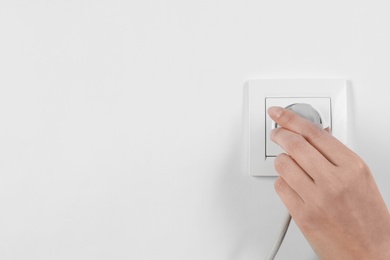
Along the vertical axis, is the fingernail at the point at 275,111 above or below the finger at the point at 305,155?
above

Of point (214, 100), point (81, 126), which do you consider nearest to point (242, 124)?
point (214, 100)

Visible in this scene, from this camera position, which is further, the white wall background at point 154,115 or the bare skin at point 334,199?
the white wall background at point 154,115

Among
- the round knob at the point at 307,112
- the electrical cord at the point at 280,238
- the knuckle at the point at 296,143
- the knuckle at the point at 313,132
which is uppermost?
the round knob at the point at 307,112

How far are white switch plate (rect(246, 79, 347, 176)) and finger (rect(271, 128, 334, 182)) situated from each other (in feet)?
0.22

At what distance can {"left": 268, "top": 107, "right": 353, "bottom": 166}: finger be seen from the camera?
562 mm

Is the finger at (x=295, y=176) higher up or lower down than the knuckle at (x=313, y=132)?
lower down

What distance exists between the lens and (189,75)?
2.18 ft

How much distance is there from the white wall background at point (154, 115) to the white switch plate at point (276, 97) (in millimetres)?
14

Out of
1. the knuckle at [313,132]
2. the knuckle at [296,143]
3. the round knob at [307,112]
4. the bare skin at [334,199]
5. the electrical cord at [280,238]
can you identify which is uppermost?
the round knob at [307,112]

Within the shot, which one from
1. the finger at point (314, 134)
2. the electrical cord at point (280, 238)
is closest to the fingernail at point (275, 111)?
the finger at point (314, 134)

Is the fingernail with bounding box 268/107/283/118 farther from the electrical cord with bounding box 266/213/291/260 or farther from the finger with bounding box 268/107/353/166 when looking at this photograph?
the electrical cord with bounding box 266/213/291/260

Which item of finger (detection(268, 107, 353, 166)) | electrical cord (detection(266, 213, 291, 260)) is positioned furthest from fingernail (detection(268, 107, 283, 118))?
electrical cord (detection(266, 213, 291, 260))

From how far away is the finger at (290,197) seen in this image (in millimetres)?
570

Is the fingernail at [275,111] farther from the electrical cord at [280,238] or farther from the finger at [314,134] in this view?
the electrical cord at [280,238]
